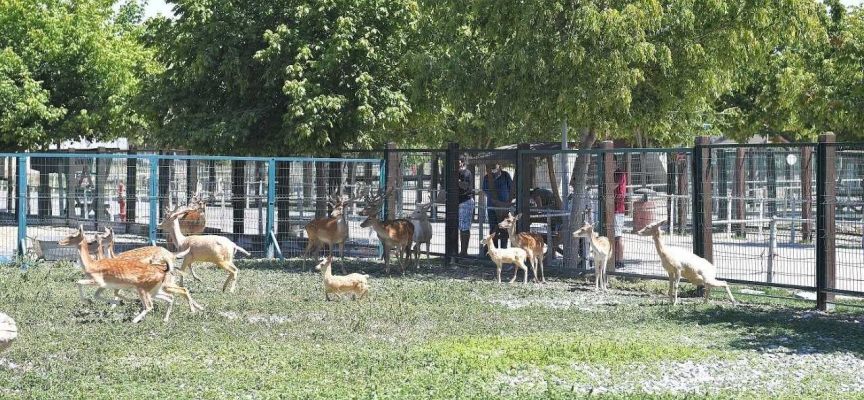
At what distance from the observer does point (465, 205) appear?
60.8 ft

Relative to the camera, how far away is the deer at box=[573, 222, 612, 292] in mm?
14492

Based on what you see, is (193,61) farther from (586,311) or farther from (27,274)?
(586,311)

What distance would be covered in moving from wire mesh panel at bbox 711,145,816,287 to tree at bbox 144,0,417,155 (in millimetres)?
6587

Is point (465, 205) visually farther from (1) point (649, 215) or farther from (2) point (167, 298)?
(2) point (167, 298)

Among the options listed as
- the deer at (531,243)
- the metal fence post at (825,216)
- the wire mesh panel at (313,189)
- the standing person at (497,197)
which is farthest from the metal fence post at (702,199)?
the wire mesh panel at (313,189)

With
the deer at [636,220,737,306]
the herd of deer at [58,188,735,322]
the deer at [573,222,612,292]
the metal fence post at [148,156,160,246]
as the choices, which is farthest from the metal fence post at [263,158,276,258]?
the deer at [636,220,737,306]

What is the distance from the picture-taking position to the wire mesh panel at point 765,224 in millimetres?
16172

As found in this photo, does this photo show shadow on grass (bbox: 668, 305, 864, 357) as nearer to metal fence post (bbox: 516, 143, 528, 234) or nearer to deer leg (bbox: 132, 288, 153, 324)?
metal fence post (bbox: 516, 143, 528, 234)

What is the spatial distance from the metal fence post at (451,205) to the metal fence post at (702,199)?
4.81 meters

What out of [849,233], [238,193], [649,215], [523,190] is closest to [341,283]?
[523,190]

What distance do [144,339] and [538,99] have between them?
837 centimetres

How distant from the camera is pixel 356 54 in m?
20.4

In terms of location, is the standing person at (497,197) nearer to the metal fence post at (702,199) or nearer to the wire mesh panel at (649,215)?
the wire mesh panel at (649,215)

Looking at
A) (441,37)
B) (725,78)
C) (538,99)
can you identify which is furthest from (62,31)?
(725,78)
